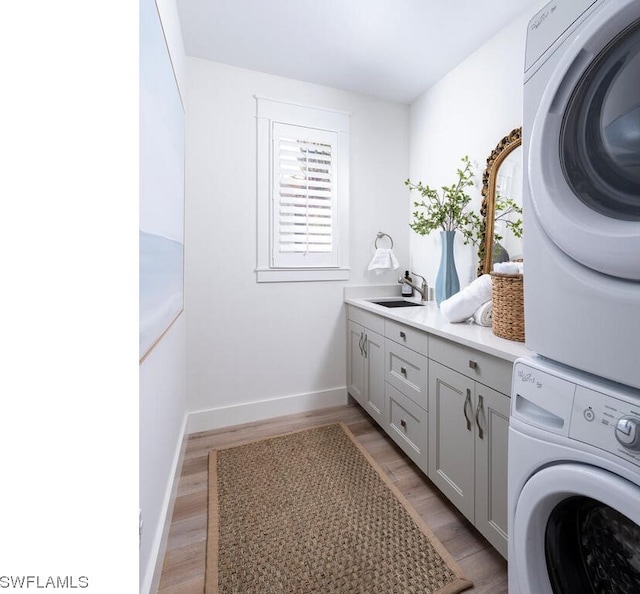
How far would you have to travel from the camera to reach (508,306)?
4.13 ft

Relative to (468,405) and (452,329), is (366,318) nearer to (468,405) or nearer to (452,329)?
(452,329)

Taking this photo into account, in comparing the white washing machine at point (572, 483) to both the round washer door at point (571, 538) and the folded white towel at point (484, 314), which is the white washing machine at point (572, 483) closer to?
the round washer door at point (571, 538)

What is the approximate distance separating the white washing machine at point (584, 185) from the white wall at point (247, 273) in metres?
1.80

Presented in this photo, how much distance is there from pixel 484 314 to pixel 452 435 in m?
0.58

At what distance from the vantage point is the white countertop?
3.68ft

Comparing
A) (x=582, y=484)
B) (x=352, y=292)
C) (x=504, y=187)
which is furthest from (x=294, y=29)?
(x=582, y=484)

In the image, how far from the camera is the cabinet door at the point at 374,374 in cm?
205

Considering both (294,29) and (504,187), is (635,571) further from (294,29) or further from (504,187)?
(294,29)

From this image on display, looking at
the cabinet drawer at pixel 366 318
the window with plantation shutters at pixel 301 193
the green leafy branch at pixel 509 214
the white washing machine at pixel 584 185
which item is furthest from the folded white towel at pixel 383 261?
the white washing machine at pixel 584 185

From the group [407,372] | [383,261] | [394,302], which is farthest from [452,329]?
[383,261]

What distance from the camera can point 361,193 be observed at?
8.48 ft

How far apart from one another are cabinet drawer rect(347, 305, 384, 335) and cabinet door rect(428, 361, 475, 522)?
1.80 ft

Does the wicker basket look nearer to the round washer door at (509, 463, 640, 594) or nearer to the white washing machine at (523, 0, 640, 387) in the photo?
the white washing machine at (523, 0, 640, 387)
